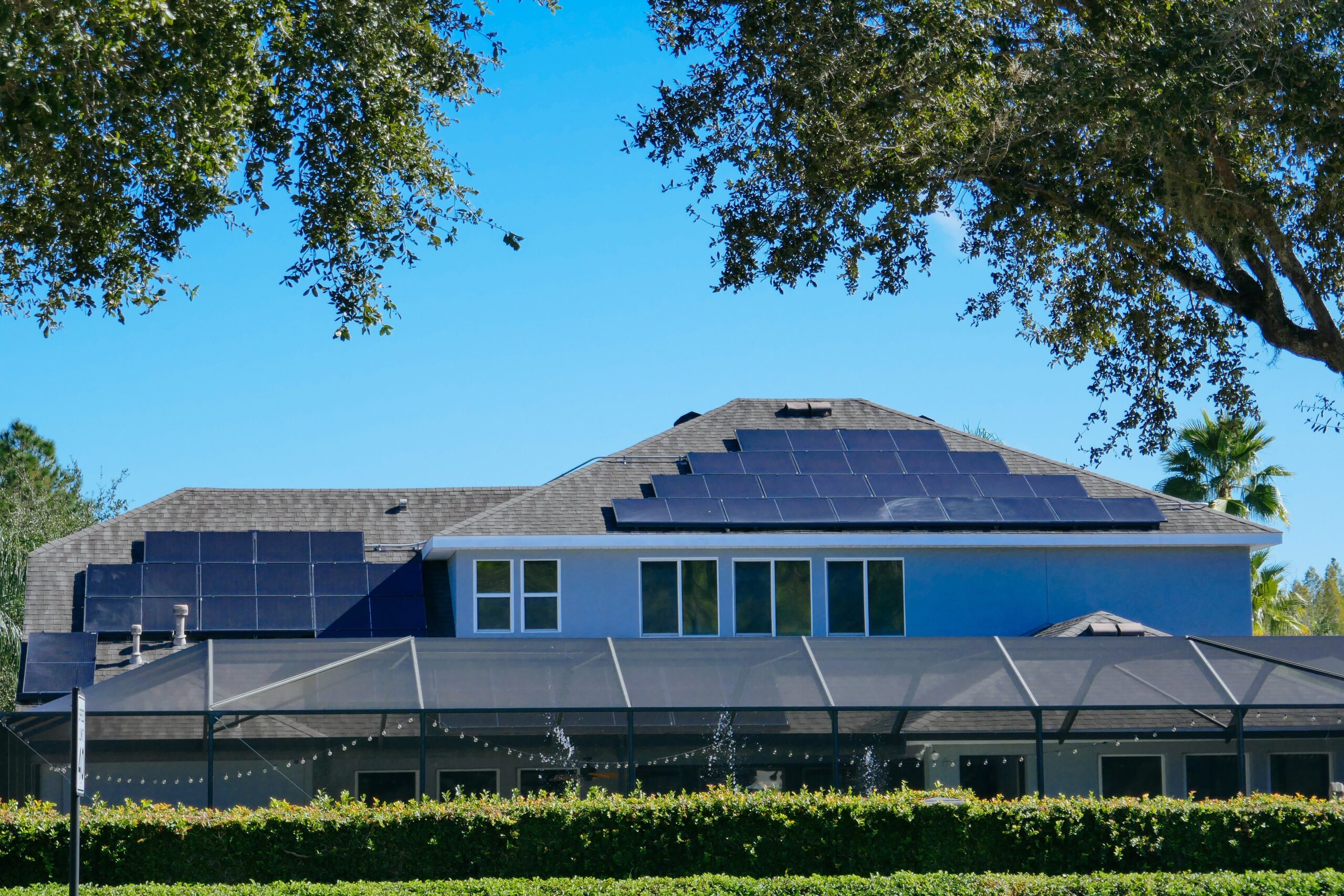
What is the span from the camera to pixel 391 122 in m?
11.4

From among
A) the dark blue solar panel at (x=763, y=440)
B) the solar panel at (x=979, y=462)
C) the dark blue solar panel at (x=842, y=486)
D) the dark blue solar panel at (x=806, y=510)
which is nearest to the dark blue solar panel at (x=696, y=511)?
the dark blue solar panel at (x=806, y=510)

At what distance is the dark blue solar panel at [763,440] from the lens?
24.8m

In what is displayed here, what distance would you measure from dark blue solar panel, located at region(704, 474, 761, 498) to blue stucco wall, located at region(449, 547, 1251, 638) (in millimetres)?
1085

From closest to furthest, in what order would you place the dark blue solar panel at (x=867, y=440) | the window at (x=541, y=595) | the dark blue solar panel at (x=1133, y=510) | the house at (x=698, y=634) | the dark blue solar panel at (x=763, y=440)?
the house at (x=698, y=634)
the window at (x=541, y=595)
the dark blue solar panel at (x=1133, y=510)
the dark blue solar panel at (x=763, y=440)
the dark blue solar panel at (x=867, y=440)

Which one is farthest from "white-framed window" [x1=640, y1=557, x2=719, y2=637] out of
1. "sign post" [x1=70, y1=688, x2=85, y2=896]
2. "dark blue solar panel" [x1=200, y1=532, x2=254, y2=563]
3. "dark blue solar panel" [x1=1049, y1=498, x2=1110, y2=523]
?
"sign post" [x1=70, y1=688, x2=85, y2=896]

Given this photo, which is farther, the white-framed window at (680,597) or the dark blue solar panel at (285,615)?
the dark blue solar panel at (285,615)

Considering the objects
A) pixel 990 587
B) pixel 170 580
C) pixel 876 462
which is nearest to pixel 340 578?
pixel 170 580

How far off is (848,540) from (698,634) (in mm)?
2861

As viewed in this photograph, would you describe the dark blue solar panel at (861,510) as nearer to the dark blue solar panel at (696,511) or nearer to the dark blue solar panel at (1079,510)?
the dark blue solar panel at (696,511)

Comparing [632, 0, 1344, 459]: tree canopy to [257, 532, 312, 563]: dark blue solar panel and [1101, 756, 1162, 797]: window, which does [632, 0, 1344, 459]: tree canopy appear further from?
[257, 532, 312, 563]: dark blue solar panel

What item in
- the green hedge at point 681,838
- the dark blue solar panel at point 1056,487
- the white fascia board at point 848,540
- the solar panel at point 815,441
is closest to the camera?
the green hedge at point 681,838

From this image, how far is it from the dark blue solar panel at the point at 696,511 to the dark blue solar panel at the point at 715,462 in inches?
41.5

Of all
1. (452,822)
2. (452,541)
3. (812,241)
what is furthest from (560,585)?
(812,241)

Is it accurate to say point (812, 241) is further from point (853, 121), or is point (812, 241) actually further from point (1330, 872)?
point (1330, 872)
